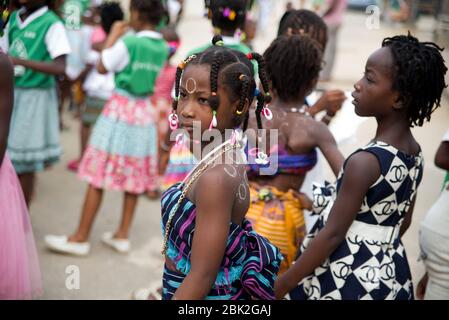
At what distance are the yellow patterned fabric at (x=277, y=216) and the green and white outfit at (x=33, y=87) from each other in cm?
184

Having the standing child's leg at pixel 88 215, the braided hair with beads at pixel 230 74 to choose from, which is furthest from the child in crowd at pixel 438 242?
the standing child's leg at pixel 88 215

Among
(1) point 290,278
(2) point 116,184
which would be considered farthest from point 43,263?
(1) point 290,278

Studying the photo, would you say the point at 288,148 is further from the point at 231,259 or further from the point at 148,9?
the point at 148,9

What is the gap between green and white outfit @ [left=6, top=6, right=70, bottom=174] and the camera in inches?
154

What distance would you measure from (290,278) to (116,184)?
6.92 feet

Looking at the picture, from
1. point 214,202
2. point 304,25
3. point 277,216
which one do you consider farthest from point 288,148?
point 214,202

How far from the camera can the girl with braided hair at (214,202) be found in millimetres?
1816

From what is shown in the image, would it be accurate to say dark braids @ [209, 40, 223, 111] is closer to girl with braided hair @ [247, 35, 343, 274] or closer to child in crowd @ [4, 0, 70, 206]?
girl with braided hair @ [247, 35, 343, 274]

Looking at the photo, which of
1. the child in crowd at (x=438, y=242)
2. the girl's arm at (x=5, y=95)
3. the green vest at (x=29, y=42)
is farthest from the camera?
the green vest at (x=29, y=42)

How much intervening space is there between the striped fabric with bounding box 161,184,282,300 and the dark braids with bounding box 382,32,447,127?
0.81 m

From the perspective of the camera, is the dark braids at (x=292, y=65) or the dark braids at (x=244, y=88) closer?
the dark braids at (x=244, y=88)

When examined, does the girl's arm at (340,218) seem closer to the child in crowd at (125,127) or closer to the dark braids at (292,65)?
the dark braids at (292,65)
